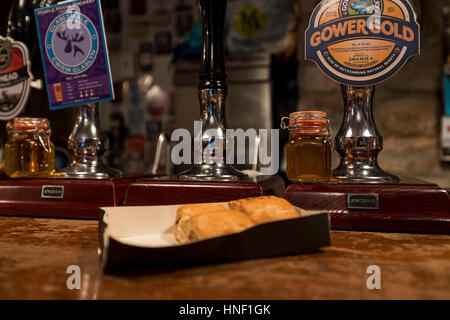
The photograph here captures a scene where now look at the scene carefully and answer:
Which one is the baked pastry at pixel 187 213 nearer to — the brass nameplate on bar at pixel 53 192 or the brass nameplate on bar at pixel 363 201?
the brass nameplate on bar at pixel 363 201

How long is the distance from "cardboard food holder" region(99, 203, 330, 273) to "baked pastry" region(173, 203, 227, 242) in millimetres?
26

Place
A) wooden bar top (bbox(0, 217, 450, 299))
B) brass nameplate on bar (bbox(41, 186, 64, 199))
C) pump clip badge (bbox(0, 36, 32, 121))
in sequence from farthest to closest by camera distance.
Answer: pump clip badge (bbox(0, 36, 32, 121)) < brass nameplate on bar (bbox(41, 186, 64, 199)) < wooden bar top (bbox(0, 217, 450, 299))

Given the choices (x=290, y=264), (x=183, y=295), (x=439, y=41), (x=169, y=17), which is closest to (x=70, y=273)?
(x=183, y=295)

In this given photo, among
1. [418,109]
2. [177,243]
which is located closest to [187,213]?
[177,243]

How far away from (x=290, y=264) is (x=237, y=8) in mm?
2391

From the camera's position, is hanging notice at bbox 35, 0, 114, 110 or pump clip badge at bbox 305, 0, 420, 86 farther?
hanging notice at bbox 35, 0, 114, 110

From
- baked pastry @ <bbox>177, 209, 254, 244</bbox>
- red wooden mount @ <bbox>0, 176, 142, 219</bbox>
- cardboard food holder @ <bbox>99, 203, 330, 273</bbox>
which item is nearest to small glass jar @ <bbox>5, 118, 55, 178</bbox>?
red wooden mount @ <bbox>0, 176, 142, 219</bbox>

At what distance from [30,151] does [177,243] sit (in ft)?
2.10

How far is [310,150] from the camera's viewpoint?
0.80 meters

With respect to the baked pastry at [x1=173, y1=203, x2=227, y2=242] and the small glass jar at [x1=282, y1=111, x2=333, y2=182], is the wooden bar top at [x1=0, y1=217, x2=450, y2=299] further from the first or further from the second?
the small glass jar at [x1=282, y1=111, x2=333, y2=182]

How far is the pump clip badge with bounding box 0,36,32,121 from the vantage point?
1.09 metres

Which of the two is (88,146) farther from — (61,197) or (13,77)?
(13,77)

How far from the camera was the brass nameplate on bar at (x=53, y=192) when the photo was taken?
0.91m

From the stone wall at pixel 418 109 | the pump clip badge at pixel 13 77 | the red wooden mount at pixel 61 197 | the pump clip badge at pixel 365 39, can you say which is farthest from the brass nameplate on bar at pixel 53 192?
the stone wall at pixel 418 109
